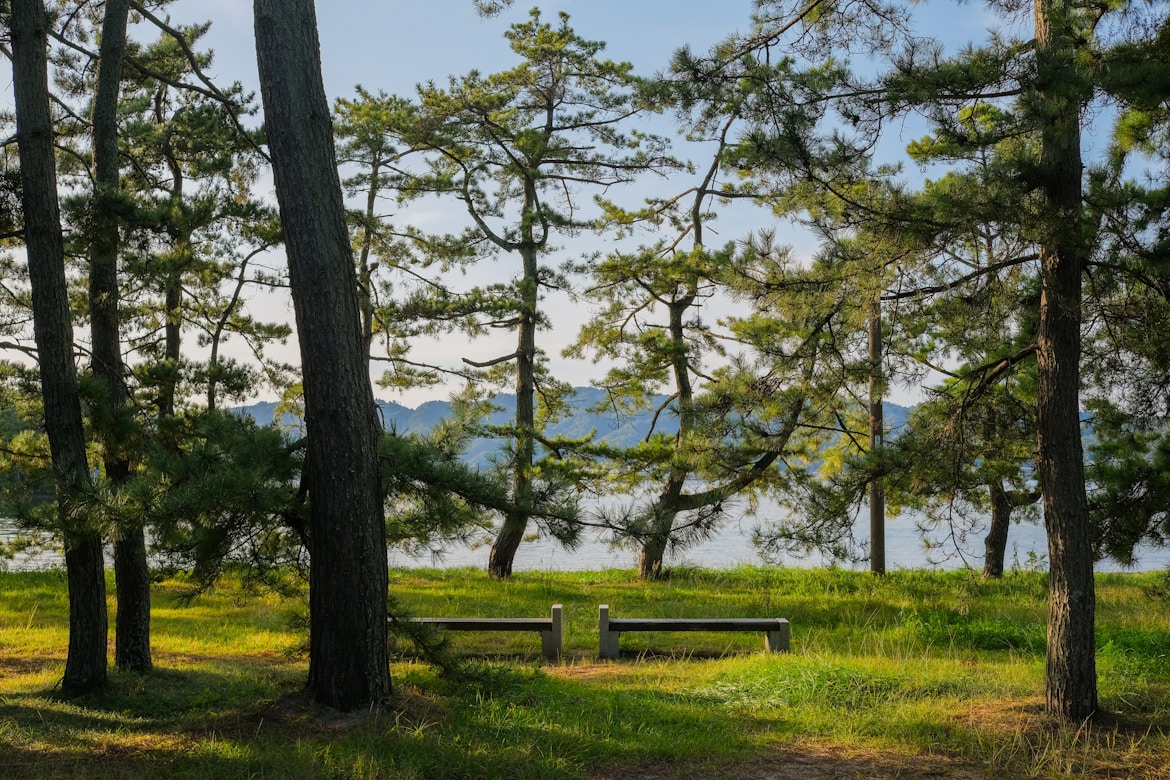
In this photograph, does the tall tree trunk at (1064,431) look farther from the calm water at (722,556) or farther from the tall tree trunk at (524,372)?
the tall tree trunk at (524,372)

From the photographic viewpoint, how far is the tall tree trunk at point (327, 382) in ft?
17.0

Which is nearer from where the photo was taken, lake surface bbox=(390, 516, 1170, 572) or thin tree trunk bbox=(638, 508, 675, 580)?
thin tree trunk bbox=(638, 508, 675, 580)

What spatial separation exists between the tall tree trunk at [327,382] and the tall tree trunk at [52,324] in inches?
78.9

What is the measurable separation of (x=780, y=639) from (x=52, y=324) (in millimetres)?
6680

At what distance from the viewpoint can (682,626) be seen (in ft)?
27.3

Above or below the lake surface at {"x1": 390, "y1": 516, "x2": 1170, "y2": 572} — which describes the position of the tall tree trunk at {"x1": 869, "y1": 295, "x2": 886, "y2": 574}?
above

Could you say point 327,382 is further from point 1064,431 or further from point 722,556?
point 722,556

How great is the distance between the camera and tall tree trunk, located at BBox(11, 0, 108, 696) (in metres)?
6.07

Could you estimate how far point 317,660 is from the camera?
17.1 ft

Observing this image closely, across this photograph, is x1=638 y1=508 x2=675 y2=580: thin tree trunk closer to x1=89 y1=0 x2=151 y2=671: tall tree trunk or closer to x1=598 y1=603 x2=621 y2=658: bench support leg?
x1=598 y1=603 x2=621 y2=658: bench support leg

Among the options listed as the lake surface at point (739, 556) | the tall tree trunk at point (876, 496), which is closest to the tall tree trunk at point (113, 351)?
the lake surface at point (739, 556)

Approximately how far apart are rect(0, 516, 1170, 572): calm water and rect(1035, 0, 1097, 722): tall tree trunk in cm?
94

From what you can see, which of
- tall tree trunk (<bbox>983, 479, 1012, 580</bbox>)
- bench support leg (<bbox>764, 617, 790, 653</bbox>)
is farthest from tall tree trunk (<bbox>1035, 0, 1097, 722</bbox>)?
tall tree trunk (<bbox>983, 479, 1012, 580</bbox>)

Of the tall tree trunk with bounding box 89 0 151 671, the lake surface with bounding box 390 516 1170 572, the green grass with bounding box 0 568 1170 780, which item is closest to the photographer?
the green grass with bounding box 0 568 1170 780
